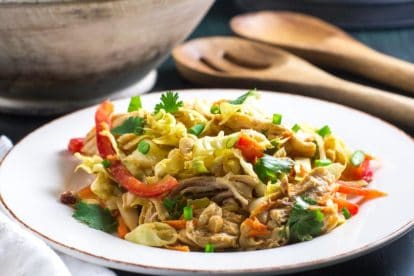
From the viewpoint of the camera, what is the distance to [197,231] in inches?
66.4

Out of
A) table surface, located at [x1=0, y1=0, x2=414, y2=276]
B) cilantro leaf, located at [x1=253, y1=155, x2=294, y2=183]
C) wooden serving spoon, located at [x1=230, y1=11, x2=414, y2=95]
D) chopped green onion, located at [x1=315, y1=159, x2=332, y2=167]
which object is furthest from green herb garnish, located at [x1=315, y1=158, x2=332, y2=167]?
wooden serving spoon, located at [x1=230, y1=11, x2=414, y2=95]

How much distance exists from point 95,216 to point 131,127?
275 mm

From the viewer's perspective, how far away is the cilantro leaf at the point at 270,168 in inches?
70.1

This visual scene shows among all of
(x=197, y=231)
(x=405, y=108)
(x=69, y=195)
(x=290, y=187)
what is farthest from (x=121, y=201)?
(x=405, y=108)

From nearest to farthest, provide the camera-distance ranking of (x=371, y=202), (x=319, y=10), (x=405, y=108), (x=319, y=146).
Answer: (x=371, y=202)
(x=319, y=146)
(x=405, y=108)
(x=319, y=10)

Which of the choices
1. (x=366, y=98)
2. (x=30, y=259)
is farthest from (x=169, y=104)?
(x=366, y=98)

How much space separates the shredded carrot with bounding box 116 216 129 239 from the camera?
1736mm

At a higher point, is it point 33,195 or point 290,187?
point 290,187

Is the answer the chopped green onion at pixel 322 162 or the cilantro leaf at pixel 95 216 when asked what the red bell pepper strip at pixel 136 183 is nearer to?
the cilantro leaf at pixel 95 216

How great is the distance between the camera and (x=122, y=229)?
1.75m

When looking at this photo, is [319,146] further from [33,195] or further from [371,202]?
[33,195]

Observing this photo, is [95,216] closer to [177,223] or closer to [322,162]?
[177,223]

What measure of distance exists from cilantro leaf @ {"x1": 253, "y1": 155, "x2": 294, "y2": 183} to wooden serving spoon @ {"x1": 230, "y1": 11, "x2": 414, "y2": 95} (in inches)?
35.9

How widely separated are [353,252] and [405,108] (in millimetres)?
862
